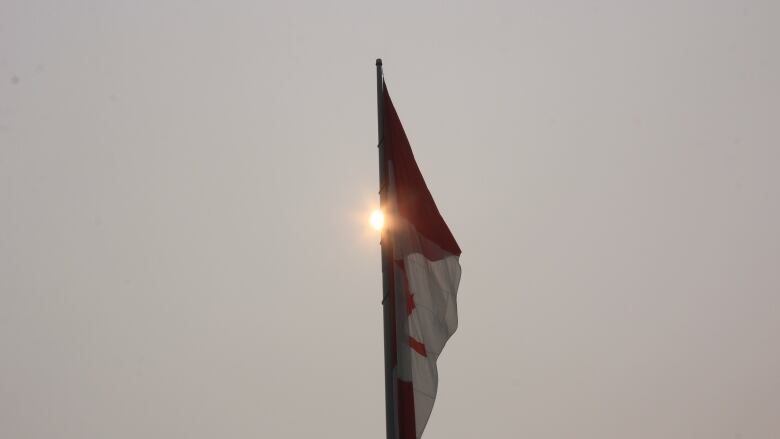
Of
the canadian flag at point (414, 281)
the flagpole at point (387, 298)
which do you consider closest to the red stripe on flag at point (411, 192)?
the canadian flag at point (414, 281)

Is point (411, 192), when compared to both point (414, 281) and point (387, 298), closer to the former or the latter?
point (414, 281)

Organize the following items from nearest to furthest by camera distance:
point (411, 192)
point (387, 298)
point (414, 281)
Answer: point (387, 298) → point (414, 281) → point (411, 192)

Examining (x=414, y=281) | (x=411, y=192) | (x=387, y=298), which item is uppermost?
(x=411, y=192)

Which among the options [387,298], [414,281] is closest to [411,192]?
[414,281]

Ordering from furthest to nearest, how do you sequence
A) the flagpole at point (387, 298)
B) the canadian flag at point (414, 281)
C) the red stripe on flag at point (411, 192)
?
A: the red stripe on flag at point (411, 192), the canadian flag at point (414, 281), the flagpole at point (387, 298)

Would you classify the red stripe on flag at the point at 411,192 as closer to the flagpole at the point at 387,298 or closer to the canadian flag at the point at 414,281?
the canadian flag at the point at 414,281

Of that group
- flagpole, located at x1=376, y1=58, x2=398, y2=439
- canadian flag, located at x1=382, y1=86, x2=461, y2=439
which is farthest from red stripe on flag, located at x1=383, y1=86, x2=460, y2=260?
flagpole, located at x1=376, y1=58, x2=398, y2=439

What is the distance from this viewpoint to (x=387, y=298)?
14602 mm

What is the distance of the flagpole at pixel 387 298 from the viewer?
45.9ft

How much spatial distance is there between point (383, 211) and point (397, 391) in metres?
3.09

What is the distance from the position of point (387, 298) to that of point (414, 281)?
35.4 inches

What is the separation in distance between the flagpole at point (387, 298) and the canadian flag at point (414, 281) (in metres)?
0.04

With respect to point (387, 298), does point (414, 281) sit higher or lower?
higher

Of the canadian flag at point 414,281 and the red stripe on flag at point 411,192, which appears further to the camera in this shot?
the red stripe on flag at point 411,192
